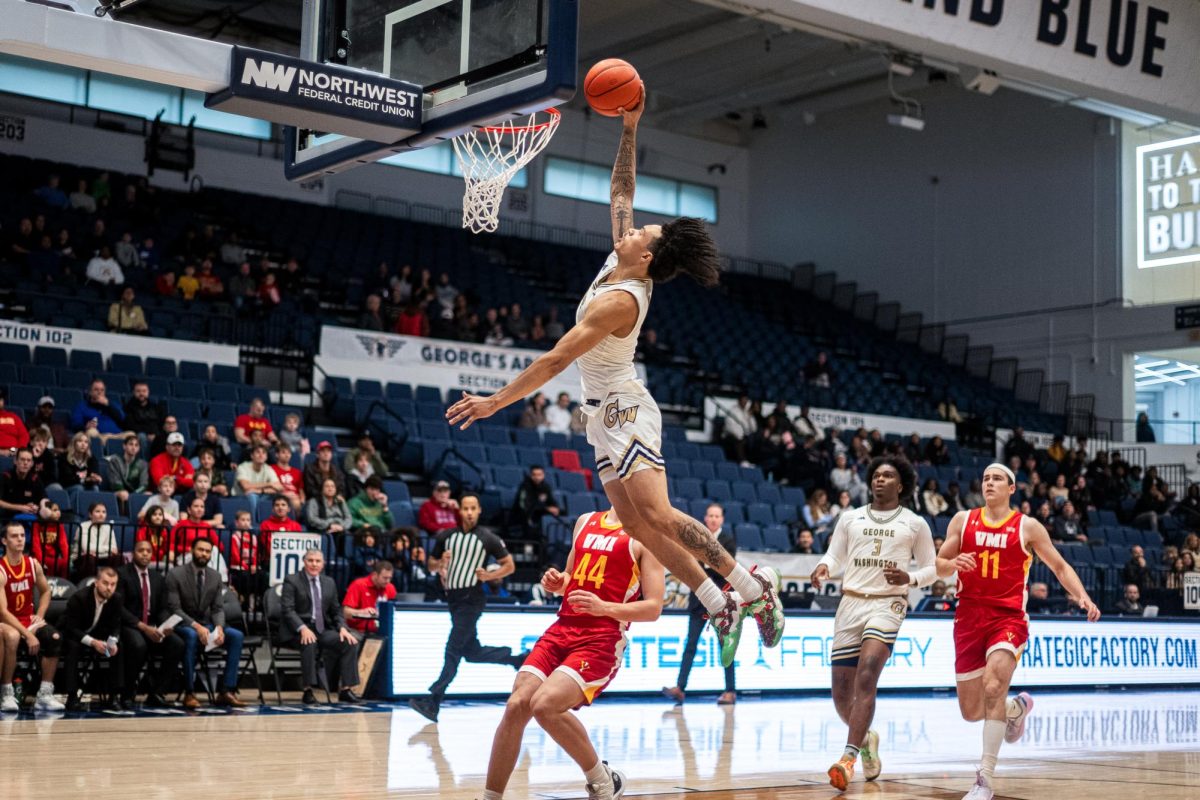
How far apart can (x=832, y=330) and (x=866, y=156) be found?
5418mm

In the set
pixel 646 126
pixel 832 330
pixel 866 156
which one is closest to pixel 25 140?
pixel 646 126

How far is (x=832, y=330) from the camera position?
30.8 meters

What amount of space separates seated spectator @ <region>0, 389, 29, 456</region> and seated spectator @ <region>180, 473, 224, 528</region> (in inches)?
78.5

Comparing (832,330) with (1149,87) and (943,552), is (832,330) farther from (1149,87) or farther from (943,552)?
(943,552)

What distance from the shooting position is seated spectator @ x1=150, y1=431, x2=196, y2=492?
1373 cm

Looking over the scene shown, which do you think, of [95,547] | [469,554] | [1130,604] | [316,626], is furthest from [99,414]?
[1130,604]

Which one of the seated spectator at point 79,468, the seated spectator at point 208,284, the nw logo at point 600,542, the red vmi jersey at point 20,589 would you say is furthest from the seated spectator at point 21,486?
the nw logo at point 600,542

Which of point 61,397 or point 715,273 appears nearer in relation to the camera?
point 715,273

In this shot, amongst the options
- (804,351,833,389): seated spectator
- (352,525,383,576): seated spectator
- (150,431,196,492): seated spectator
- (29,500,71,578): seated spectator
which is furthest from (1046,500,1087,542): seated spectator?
(29,500,71,578): seated spectator

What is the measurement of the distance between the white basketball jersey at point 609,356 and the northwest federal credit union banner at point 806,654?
622 centimetres

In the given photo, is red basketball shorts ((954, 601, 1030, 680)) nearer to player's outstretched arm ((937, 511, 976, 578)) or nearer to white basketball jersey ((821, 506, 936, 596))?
player's outstretched arm ((937, 511, 976, 578))

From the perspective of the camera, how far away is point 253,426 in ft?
50.6

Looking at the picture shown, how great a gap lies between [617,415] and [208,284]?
49.2 ft

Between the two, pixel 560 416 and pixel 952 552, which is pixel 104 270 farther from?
pixel 952 552
